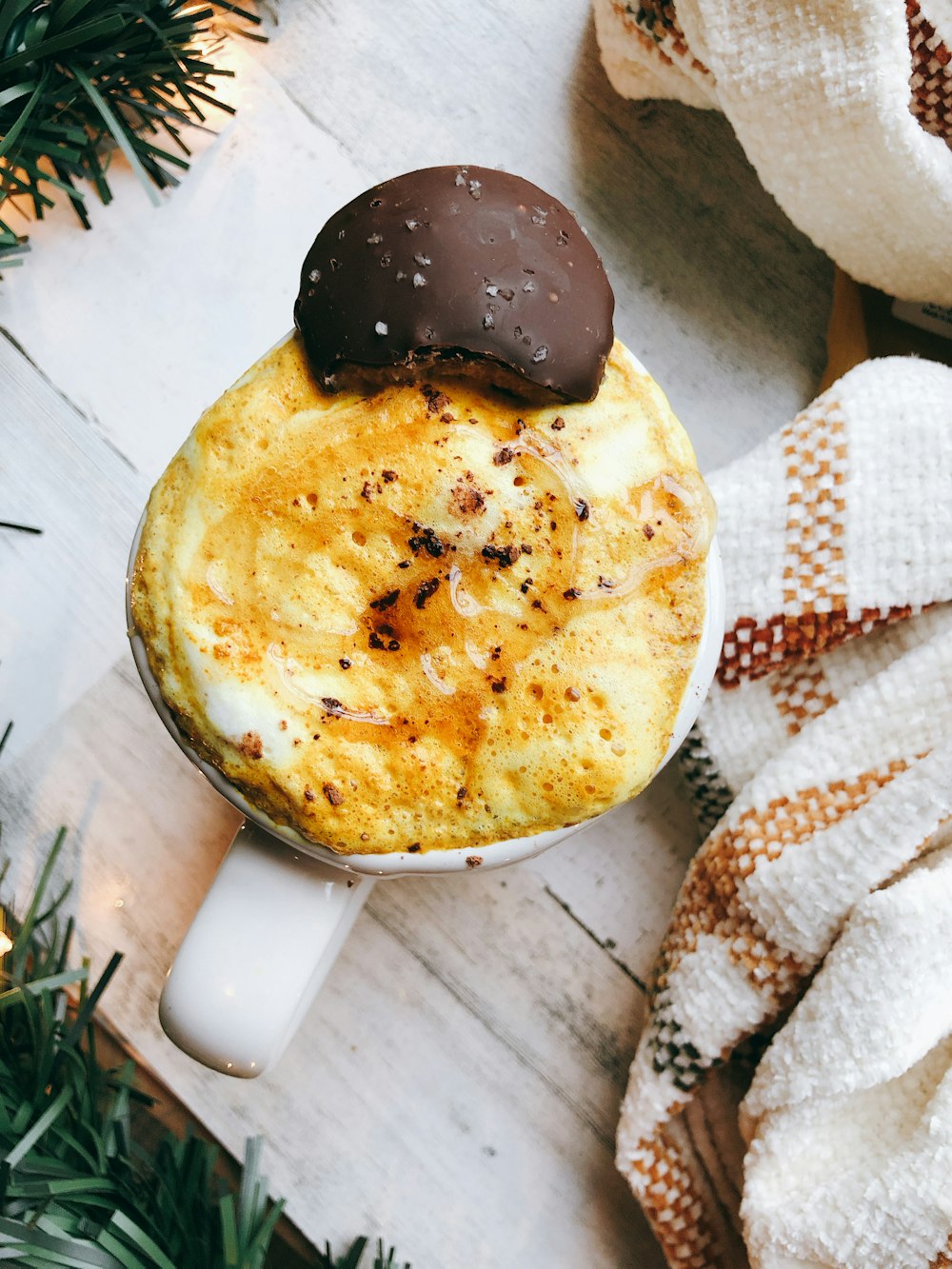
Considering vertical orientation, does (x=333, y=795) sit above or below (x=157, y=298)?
below

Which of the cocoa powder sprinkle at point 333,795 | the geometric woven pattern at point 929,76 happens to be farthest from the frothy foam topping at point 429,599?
the geometric woven pattern at point 929,76

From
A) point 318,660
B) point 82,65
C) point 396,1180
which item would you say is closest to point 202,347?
point 82,65

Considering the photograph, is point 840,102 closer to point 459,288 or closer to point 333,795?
point 459,288

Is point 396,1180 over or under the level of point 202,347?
under

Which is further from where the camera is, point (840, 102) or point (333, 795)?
point (840, 102)

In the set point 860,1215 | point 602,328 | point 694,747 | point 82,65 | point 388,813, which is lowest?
point 860,1215

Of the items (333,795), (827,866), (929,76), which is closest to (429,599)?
(333,795)

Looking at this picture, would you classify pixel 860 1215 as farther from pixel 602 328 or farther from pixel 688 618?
pixel 602 328
